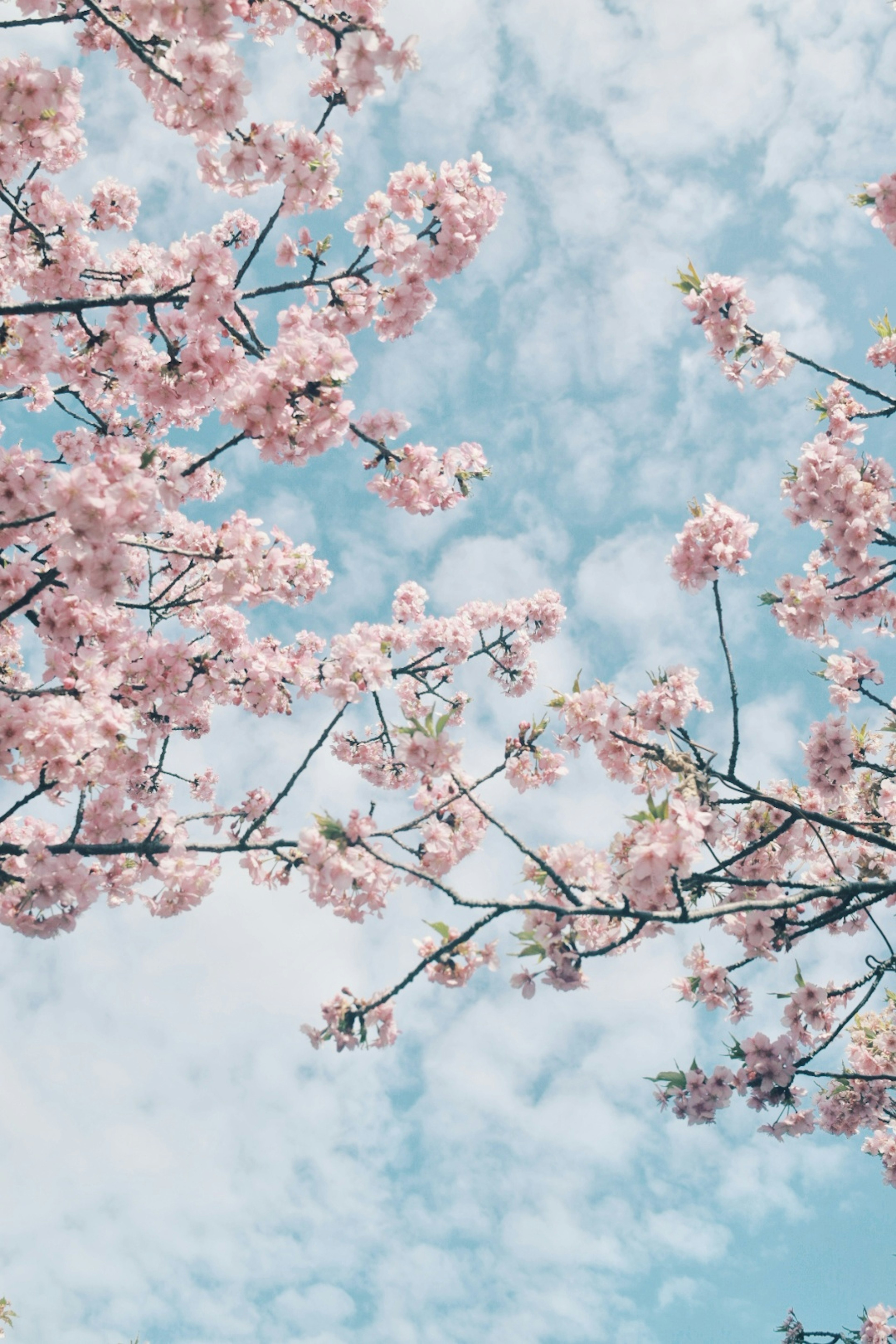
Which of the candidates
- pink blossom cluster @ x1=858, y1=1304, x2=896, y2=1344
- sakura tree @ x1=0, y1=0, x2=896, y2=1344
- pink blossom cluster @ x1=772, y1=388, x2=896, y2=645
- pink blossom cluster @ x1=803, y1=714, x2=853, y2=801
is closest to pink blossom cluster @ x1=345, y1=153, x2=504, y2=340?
sakura tree @ x1=0, y1=0, x2=896, y2=1344

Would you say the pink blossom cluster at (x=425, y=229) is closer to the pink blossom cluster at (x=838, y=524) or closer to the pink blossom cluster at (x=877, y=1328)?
the pink blossom cluster at (x=838, y=524)

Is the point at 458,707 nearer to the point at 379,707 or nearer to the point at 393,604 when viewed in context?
the point at 393,604

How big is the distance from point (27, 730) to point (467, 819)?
358 cm

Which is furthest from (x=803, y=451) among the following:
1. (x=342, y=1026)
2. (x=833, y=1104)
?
(x=833, y=1104)

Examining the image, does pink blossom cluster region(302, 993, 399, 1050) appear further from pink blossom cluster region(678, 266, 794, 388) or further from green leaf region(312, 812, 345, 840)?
pink blossom cluster region(678, 266, 794, 388)

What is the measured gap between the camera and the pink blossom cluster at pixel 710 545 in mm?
6250

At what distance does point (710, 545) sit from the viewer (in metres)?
6.28

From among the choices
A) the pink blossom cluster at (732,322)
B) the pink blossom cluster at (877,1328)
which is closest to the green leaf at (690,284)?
the pink blossom cluster at (732,322)

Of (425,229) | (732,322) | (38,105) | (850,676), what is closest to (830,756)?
(850,676)

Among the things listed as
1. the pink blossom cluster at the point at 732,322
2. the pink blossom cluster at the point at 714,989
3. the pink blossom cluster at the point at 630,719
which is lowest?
the pink blossom cluster at the point at 714,989

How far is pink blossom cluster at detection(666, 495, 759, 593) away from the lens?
20.5 ft

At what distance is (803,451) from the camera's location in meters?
7.23

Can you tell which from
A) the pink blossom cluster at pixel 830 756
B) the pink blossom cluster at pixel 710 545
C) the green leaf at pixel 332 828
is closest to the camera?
the green leaf at pixel 332 828

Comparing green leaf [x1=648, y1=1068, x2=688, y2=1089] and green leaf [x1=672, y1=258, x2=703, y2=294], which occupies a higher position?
green leaf [x1=672, y1=258, x2=703, y2=294]
